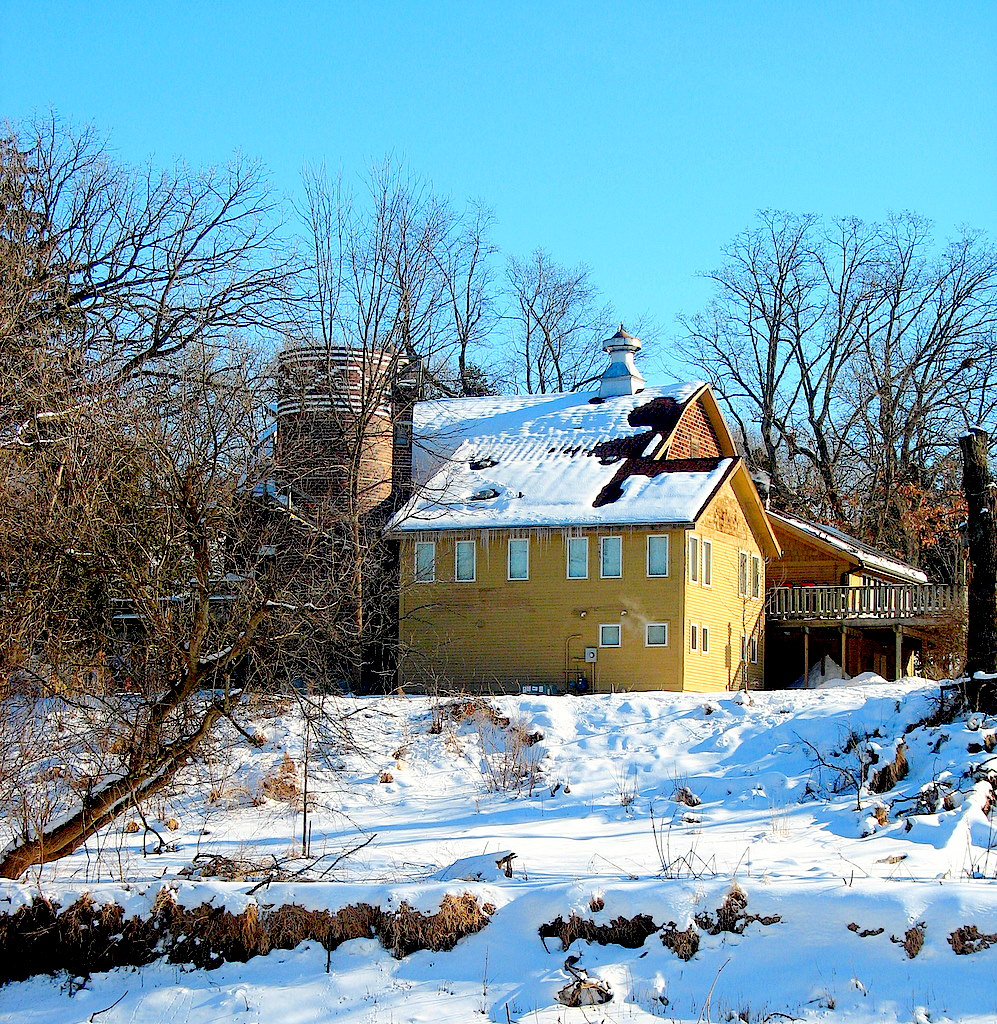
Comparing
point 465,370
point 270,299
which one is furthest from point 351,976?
point 465,370

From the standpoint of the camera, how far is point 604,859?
12.3 meters

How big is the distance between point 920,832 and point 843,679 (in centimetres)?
1740

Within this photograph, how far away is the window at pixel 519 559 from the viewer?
A: 94.8 feet

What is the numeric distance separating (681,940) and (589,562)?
19437mm

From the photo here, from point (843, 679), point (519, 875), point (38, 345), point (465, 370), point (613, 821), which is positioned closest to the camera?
point (519, 875)

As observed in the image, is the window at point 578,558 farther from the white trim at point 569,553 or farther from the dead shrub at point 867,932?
the dead shrub at point 867,932

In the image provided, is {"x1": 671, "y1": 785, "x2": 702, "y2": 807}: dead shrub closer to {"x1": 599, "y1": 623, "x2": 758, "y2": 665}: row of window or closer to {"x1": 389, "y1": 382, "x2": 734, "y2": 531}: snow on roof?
{"x1": 599, "y1": 623, "x2": 758, "y2": 665}: row of window

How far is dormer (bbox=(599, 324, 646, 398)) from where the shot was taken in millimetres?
33906

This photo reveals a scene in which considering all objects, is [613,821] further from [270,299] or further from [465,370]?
[465,370]

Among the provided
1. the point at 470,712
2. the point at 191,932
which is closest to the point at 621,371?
the point at 470,712

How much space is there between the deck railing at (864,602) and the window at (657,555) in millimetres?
6425

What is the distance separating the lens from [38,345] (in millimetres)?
13391

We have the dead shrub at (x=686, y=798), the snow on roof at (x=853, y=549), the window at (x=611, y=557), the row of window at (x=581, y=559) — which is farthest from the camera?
the snow on roof at (x=853, y=549)

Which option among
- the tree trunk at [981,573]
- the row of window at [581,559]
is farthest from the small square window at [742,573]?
the tree trunk at [981,573]
